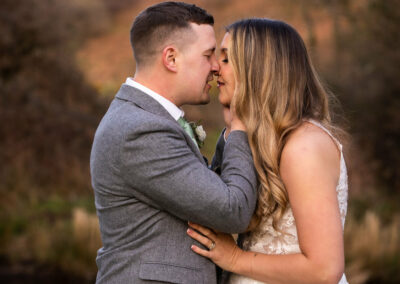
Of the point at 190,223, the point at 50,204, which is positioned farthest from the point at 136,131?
the point at 50,204

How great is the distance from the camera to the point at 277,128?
8.81 feet

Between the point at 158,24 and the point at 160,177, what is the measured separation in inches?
34.2

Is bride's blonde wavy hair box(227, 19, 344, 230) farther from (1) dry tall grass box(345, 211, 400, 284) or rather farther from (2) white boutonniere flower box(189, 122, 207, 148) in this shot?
(1) dry tall grass box(345, 211, 400, 284)

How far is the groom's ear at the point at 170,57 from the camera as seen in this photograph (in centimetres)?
275

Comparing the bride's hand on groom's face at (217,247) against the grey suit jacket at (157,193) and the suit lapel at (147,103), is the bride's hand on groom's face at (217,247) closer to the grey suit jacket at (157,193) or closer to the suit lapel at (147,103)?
the grey suit jacket at (157,193)

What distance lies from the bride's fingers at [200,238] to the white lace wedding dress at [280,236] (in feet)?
1.16

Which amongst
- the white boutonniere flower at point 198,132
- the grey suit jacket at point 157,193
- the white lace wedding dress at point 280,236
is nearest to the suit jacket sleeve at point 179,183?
the grey suit jacket at point 157,193

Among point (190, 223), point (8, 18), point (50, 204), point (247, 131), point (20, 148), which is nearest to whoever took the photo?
point (190, 223)

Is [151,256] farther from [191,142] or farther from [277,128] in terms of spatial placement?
[277,128]

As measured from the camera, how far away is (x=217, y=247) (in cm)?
264

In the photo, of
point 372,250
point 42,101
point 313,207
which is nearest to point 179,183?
point 313,207

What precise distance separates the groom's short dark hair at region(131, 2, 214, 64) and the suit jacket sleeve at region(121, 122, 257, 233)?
536mm

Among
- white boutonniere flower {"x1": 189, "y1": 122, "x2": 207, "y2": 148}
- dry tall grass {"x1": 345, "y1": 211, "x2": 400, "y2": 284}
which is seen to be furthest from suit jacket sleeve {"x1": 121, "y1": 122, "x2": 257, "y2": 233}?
dry tall grass {"x1": 345, "y1": 211, "x2": 400, "y2": 284}

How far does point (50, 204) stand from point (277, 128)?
713 centimetres
